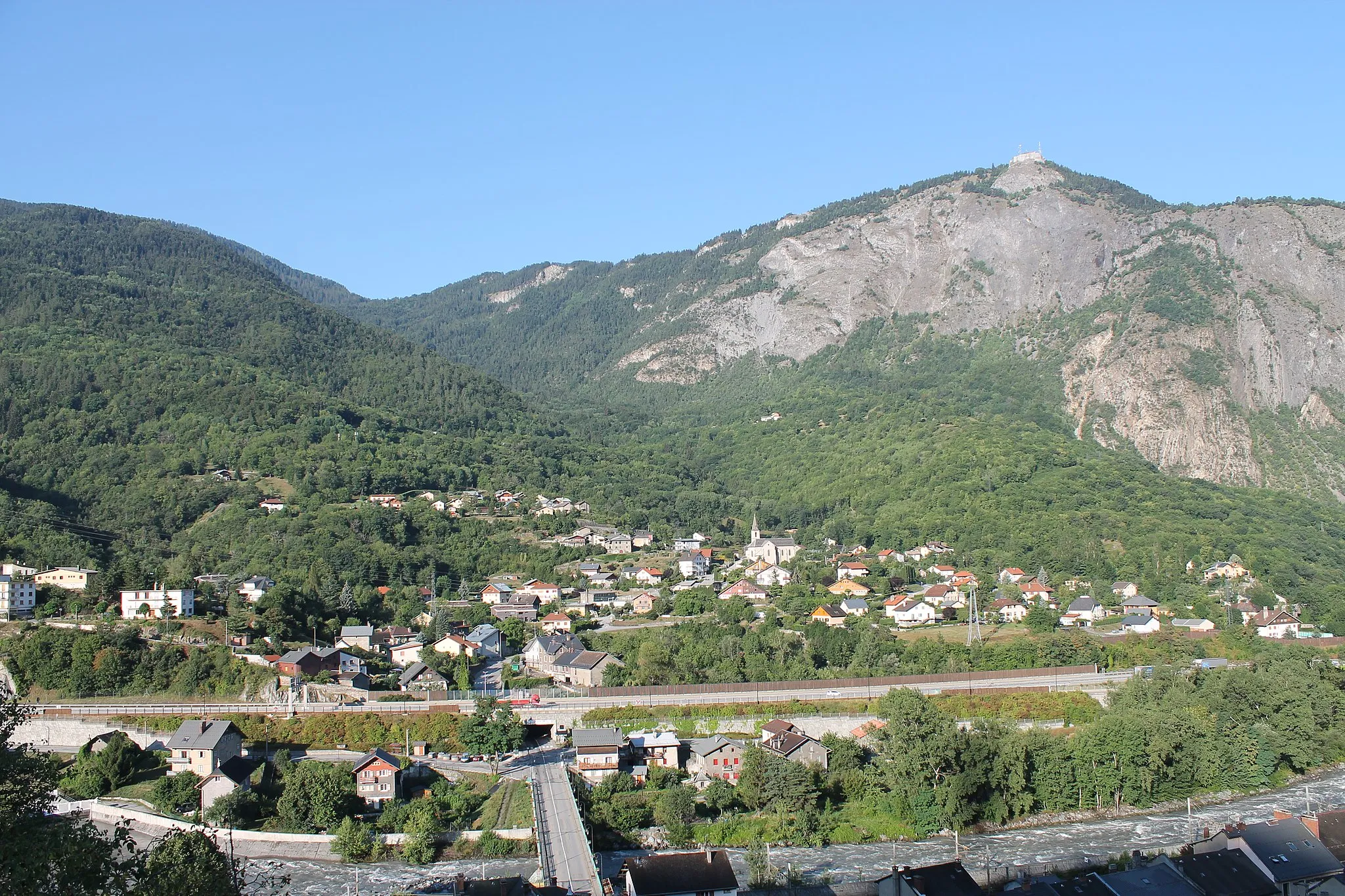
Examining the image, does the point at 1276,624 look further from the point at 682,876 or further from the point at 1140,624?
the point at 682,876

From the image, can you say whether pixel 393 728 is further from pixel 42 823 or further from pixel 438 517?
pixel 438 517

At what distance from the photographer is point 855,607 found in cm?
5903

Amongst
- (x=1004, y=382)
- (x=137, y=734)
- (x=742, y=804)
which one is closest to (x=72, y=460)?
(x=137, y=734)

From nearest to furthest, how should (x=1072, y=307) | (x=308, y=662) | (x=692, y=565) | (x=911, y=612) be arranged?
(x=308, y=662), (x=911, y=612), (x=692, y=565), (x=1072, y=307)

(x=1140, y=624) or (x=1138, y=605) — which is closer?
(x=1140, y=624)

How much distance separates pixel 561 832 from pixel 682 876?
521 cm

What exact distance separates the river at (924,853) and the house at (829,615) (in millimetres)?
20848

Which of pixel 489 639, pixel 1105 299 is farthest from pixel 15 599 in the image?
pixel 1105 299

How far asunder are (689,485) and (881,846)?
58455mm

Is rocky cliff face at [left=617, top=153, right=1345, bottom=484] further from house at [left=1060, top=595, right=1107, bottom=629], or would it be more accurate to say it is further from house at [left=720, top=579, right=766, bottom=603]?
house at [left=720, top=579, right=766, bottom=603]

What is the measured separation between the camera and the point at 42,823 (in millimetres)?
18734

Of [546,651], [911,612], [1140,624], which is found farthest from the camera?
[911,612]

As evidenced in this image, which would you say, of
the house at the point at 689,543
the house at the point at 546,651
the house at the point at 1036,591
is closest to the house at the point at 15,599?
the house at the point at 546,651

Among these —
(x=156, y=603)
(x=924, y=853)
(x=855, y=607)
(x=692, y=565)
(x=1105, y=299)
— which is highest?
(x=1105, y=299)
